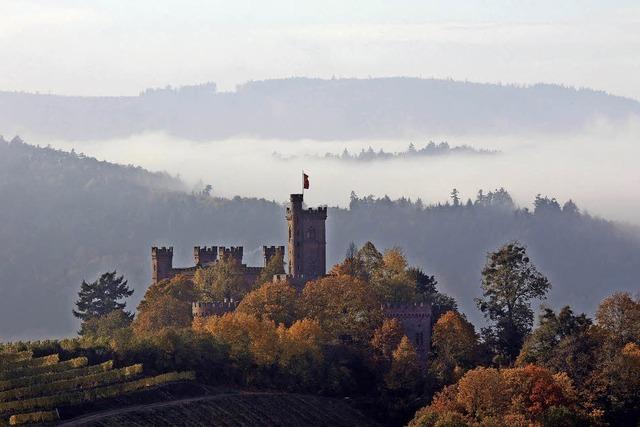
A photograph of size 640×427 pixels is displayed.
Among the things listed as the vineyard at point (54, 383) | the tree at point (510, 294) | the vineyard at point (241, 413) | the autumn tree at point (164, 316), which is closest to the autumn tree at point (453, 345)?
the tree at point (510, 294)

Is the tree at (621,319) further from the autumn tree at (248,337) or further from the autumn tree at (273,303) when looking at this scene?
the autumn tree at (248,337)

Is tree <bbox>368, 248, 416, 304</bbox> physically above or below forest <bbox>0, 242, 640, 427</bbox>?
above

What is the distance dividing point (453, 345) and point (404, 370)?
7128 millimetres

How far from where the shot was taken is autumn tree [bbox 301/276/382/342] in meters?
188

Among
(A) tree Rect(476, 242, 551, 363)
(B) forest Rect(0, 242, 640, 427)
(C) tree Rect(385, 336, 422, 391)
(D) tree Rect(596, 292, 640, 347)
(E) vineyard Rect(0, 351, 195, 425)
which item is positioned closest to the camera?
(E) vineyard Rect(0, 351, 195, 425)

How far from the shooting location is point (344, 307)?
189m

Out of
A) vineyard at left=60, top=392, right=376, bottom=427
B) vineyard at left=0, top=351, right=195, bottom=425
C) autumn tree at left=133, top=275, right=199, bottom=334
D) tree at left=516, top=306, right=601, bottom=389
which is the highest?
autumn tree at left=133, top=275, right=199, bottom=334

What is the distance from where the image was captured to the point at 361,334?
187875 millimetres

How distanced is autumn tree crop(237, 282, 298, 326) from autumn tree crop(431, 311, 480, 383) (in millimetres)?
14971

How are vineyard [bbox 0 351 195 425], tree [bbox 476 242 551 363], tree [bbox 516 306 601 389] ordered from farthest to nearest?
tree [bbox 476 242 551 363], tree [bbox 516 306 601 389], vineyard [bbox 0 351 195 425]

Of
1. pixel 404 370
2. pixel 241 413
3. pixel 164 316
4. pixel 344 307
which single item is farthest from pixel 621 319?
pixel 164 316

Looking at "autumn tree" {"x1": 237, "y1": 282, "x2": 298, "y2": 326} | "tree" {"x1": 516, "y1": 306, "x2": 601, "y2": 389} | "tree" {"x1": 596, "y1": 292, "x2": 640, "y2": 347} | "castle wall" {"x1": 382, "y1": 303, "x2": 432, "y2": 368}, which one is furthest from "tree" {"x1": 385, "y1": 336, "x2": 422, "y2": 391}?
"tree" {"x1": 596, "y1": 292, "x2": 640, "y2": 347}

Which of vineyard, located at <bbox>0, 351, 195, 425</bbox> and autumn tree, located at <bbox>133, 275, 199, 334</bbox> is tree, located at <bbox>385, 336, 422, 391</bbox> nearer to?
vineyard, located at <bbox>0, 351, 195, 425</bbox>

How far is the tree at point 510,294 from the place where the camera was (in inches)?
7397
